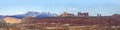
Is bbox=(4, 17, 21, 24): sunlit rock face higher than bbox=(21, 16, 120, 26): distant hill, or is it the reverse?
bbox=(4, 17, 21, 24): sunlit rock face

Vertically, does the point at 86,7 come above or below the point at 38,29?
above

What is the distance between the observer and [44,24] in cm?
273

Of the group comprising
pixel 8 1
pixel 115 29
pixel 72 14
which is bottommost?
pixel 115 29

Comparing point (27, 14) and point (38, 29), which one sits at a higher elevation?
point (27, 14)

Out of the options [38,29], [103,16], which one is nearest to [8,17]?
[38,29]

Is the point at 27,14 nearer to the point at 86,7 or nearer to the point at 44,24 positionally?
the point at 44,24

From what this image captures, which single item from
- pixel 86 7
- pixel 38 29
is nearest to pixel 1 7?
pixel 38 29

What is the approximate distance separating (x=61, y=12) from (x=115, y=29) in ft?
2.00

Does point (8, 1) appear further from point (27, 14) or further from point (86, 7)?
point (86, 7)

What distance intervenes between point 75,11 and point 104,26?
1.17 ft

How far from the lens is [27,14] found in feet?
8.86

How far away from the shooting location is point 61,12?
2.70 m

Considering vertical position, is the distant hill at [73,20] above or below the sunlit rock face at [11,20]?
below

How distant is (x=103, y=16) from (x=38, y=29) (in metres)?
0.71
